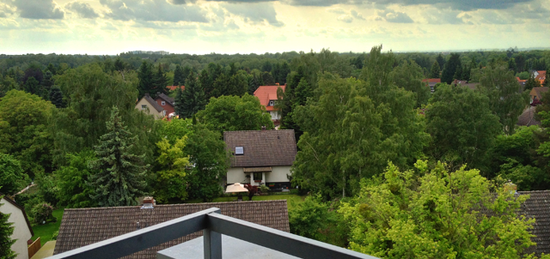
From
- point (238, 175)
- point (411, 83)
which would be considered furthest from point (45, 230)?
point (411, 83)

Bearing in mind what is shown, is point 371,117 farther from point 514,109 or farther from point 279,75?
point 279,75

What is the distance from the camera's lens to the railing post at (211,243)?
2117mm

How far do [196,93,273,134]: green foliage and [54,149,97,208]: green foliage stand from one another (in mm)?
16500

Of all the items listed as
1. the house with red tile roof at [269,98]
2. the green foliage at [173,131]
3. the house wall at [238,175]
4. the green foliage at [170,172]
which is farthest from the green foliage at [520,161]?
the house with red tile roof at [269,98]

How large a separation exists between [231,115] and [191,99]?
19.7 metres

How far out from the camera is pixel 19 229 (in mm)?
20859

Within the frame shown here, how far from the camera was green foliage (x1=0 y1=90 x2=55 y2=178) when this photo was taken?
37.6m

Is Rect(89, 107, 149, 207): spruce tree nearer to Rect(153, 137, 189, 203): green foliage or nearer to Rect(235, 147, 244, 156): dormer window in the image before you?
Rect(153, 137, 189, 203): green foliage

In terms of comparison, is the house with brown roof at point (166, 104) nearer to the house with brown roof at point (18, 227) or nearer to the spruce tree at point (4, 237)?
the house with brown roof at point (18, 227)

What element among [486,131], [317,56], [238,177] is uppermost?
[317,56]

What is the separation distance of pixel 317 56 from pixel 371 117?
27741 mm

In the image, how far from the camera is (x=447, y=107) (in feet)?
95.9

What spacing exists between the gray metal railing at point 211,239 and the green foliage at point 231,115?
36889mm

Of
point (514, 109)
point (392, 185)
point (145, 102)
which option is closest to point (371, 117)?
point (392, 185)
